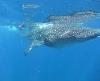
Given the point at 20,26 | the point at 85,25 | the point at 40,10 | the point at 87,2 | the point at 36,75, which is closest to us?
the point at 87,2

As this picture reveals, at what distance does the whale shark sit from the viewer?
19.7 metres

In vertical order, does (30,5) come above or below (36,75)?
above

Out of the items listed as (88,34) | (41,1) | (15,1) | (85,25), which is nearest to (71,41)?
(88,34)

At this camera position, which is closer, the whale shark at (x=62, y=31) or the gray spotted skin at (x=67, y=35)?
the gray spotted skin at (x=67, y=35)

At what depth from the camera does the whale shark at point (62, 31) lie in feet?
64.5

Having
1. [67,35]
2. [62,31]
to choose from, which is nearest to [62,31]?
[62,31]

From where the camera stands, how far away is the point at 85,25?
1080 inches

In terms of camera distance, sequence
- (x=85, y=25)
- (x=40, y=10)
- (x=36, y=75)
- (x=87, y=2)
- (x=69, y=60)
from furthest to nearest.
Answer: (x=69, y=60)
(x=36, y=75)
(x=85, y=25)
(x=40, y=10)
(x=87, y=2)

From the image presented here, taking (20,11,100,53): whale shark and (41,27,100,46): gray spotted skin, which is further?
(20,11,100,53): whale shark

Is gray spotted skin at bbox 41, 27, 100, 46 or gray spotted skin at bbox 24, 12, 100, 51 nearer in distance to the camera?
gray spotted skin at bbox 41, 27, 100, 46

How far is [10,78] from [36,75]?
654cm

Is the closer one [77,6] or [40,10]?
[77,6]

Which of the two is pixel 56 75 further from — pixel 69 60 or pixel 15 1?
pixel 15 1

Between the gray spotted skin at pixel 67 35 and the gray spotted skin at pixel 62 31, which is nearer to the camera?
the gray spotted skin at pixel 67 35
